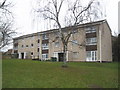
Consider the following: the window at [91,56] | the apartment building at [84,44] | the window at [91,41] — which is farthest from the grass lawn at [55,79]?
the window at [91,41]

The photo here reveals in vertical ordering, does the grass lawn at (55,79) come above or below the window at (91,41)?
below

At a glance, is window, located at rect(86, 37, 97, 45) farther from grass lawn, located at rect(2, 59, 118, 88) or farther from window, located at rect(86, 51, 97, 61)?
grass lawn, located at rect(2, 59, 118, 88)

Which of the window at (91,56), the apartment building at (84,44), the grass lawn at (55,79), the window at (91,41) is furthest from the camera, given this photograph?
the window at (91,41)

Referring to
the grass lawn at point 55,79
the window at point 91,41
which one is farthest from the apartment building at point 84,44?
the grass lawn at point 55,79

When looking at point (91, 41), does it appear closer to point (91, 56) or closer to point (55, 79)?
point (91, 56)

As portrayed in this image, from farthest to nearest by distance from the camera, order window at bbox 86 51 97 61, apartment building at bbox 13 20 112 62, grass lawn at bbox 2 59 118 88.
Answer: window at bbox 86 51 97 61
apartment building at bbox 13 20 112 62
grass lawn at bbox 2 59 118 88

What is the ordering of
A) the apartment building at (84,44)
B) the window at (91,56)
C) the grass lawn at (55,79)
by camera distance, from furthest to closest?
the window at (91,56), the apartment building at (84,44), the grass lawn at (55,79)

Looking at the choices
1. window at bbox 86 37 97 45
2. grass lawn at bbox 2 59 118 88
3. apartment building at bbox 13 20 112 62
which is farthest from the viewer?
window at bbox 86 37 97 45

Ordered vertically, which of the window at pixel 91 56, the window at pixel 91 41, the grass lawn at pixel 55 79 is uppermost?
the window at pixel 91 41

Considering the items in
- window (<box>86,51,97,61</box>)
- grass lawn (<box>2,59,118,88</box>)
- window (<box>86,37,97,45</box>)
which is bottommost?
grass lawn (<box>2,59,118,88</box>)

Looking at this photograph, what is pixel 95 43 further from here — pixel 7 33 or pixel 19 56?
pixel 19 56

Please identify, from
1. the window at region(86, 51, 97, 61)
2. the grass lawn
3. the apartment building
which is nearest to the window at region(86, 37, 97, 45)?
the apartment building

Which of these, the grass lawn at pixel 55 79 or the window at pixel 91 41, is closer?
the grass lawn at pixel 55 79

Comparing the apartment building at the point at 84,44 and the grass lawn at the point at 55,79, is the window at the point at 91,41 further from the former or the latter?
the grass lawn at the point at 55,79
